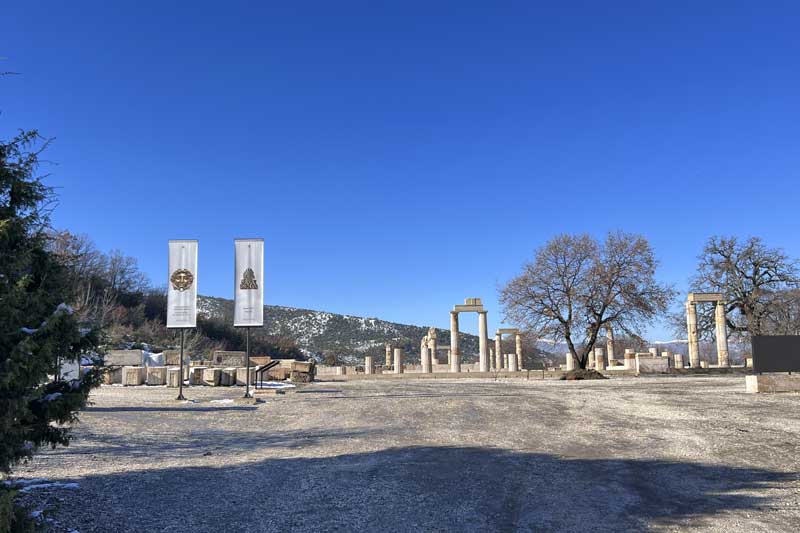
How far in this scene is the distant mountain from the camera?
107 meters

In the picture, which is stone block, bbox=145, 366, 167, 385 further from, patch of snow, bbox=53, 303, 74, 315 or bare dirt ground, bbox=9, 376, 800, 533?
patch of snow, bbox=53, 303, 74, 315

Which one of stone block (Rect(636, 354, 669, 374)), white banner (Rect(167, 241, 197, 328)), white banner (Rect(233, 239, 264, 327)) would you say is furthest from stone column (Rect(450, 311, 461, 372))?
white banner (Rect(167, 241, 197, 328))

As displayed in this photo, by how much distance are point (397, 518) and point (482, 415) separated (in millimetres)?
8294

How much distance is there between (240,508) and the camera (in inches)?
275

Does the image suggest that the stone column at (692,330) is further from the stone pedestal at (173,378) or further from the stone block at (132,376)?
the stone block at (132,376)

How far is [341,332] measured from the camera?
394 feet

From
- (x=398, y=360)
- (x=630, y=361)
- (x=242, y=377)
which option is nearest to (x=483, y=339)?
(x=398, y=360)

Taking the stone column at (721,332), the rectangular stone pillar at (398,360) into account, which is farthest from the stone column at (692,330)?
the rectangular stone pillar at (398,360)

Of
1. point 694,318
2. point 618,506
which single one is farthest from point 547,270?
point 618,506

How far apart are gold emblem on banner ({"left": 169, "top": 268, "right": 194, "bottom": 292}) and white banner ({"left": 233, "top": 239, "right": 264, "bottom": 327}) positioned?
57.5 inches

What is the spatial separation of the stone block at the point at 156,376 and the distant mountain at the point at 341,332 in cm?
7146

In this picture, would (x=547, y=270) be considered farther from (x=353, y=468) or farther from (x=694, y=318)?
(x=353, y=468)

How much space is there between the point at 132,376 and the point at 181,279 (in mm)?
10051

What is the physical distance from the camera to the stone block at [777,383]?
1991 cm
